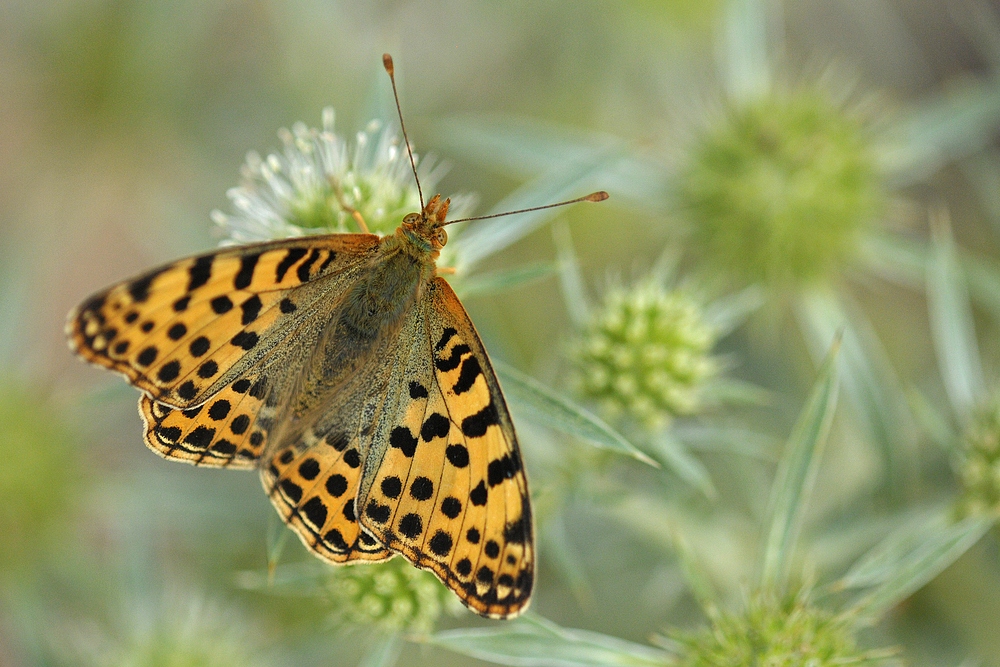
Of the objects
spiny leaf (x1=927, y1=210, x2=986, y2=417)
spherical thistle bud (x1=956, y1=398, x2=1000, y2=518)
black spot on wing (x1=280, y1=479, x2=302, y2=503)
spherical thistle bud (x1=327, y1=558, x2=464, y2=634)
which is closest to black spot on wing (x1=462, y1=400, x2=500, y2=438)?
black spot on wing (x1=280, y1=479, x2=302, y2=503)

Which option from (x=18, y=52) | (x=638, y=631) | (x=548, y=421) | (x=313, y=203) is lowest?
(x=638, y=631)

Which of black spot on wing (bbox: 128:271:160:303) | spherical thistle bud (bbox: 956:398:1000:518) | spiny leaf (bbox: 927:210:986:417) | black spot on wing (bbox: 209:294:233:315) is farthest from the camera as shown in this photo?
spiny leaf (bbox: 927:210:986:417)

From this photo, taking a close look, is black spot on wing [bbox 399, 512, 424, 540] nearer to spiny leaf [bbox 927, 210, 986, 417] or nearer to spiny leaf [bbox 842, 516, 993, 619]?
spiny leaf [bbox 842, 516, 993, 619]

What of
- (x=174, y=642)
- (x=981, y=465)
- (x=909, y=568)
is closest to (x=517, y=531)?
(x=909, y=568)

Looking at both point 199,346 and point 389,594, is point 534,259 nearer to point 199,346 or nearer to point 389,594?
point 389,594

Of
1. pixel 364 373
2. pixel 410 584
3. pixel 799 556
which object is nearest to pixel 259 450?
pixel 364 373

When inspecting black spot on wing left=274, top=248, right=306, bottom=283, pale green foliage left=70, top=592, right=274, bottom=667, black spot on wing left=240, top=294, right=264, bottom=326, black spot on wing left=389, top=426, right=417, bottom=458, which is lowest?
pale green foliage left=70, top=592, right=274, bottom=667

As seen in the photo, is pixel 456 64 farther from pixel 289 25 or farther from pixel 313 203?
pixel 313 203

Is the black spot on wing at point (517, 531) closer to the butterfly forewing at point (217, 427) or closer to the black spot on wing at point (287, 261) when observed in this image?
the butterfly forewing at point (217, 427)
